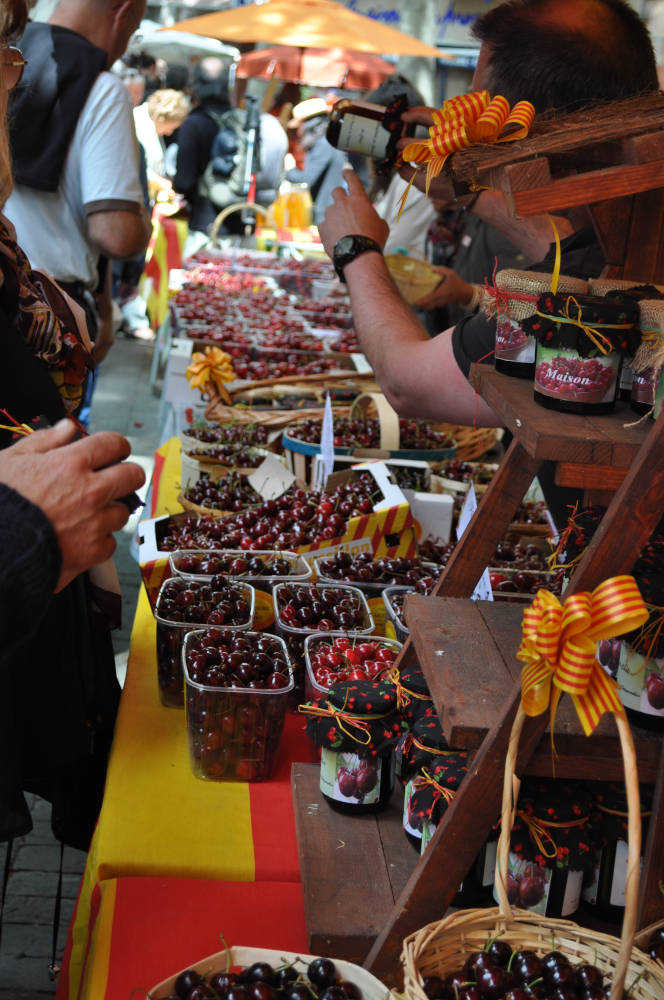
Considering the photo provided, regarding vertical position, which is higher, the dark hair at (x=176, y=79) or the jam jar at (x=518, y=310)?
the jam jar at (x=518, y=310)

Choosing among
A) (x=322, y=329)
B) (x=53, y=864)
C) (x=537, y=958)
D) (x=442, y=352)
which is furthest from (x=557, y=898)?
(x=322, y=329)

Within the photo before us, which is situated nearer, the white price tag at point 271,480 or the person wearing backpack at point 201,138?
the white price tag at point 271,480

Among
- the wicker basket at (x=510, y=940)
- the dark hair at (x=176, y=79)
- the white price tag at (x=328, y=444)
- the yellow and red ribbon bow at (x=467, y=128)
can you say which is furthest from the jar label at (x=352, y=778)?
the dark hair at (x=176, y=79)

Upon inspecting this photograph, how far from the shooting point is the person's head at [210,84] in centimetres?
848

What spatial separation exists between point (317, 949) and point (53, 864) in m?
1.66

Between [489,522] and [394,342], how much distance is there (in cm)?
66

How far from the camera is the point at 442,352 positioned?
1903mm

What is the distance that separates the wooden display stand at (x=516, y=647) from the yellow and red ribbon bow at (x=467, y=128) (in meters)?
0.13

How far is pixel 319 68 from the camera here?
8.36 m

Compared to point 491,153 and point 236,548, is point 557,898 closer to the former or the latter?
point 491,153

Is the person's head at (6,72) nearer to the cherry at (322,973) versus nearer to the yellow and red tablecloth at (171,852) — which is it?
the yellow and red tablecloth at (171,852)

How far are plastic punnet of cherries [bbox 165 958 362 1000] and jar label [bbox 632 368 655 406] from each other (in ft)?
2.47

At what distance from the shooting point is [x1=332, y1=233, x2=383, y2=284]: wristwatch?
221 centimetres

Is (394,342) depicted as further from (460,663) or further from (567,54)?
(460,663)
